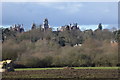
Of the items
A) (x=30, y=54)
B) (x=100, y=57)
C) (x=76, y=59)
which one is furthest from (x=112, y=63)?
(x=30, y=54)

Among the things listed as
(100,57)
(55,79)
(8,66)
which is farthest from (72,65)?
(55,79)

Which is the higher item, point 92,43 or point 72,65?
point 92,43

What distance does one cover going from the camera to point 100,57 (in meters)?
27.0

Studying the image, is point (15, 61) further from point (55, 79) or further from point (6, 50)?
point (55, 79)

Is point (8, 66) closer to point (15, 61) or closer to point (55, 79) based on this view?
point (15, 61)

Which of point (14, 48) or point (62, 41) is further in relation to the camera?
point (62, 41)

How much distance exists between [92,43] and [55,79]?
16.5 m

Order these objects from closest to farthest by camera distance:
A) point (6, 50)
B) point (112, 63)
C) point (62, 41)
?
point (112, 63)
point (6, 50)
point (62, 41)

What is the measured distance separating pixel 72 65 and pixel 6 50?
6.20m

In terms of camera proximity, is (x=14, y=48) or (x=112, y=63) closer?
(x=112, y=63)

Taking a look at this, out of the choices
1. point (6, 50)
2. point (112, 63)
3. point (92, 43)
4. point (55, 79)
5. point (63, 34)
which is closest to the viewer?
point (55, 79)

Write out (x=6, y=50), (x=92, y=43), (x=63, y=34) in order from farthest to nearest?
1. (x=63, y=34)
2. (x=92, y=43)
3. (x=6, y=50)

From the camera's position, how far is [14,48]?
28.9 m

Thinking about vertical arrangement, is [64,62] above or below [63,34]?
below
